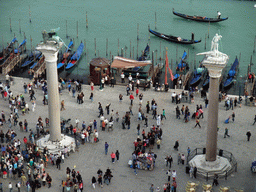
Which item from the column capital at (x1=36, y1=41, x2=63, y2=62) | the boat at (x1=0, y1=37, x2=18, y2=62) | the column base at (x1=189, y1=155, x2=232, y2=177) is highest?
the column capital at (x1=36, y1=41, x2=63, y2=62)

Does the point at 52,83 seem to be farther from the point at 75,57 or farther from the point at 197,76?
the point at 75,57

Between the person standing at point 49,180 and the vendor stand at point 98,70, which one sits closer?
the person standing at point 49,180

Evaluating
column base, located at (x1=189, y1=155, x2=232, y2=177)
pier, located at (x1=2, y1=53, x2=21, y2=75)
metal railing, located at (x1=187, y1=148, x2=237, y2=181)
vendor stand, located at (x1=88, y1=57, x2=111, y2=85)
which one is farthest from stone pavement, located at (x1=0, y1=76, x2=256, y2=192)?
pier, located at (x1=2, y1=53, x2=21, y2=75)

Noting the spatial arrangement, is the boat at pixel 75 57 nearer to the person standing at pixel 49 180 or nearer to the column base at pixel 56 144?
the column base at pixel 56 144

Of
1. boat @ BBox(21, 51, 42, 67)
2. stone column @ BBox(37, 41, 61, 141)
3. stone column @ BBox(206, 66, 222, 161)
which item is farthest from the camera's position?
boat @ BBox(21, 51, 42, 67)

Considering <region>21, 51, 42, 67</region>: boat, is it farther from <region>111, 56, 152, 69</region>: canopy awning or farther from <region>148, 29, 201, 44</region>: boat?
<region>148, 29, 201, 44</region>: boat

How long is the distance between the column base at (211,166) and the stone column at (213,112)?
0.45 m

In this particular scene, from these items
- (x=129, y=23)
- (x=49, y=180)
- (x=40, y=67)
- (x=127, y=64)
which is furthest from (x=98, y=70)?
(x=129, y=23)

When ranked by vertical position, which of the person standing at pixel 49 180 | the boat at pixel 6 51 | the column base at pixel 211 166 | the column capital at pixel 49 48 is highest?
the column capital at pixel 49 48

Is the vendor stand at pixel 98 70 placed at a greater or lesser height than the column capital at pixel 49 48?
lesser

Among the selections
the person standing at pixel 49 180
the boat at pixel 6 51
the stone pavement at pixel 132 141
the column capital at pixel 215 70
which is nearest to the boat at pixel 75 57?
the boat at pixel 6 51

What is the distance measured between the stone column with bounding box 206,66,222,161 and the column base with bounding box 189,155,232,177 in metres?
0.45

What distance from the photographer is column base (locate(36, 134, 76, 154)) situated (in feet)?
167

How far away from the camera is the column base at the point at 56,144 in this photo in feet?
167
